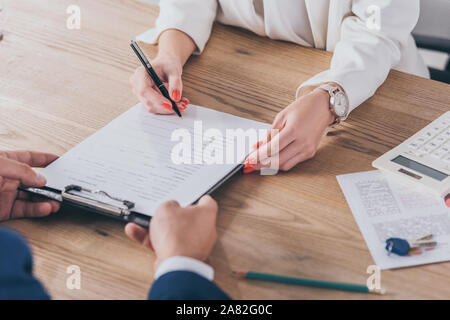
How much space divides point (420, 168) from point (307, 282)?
316mm

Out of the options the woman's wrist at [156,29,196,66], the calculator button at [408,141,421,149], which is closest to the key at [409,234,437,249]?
the calculator button at [408,141,421,149]

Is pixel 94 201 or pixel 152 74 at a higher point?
pixel 152 74

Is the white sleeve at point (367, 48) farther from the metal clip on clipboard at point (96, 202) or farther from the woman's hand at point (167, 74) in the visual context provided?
the metal clip on clipboard at point (96, 202)

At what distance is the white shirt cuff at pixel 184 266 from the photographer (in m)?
0.60

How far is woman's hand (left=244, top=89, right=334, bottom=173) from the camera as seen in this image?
0.80 m

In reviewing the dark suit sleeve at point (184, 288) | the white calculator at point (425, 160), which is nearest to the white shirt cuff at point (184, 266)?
the dark suit sleeve at point (184, 288)

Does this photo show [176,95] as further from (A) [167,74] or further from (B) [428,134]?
(B) [428,134]

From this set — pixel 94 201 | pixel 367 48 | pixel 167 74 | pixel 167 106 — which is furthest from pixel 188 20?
pixel 94 201

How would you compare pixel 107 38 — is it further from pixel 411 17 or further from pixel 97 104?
pixel 411 17

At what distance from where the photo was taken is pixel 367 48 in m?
1.00

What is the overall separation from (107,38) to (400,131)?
2.47 ft

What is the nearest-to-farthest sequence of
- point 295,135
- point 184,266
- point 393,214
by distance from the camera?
point 184,266, point 393,214, point 295,135

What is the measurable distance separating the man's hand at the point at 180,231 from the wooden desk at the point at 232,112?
2 cm
